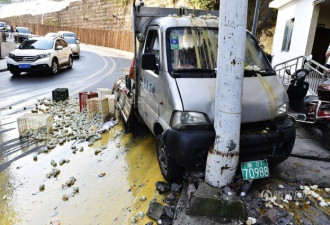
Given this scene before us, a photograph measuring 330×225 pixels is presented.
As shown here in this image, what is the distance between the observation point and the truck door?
4016 mm

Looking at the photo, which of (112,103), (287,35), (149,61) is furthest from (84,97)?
(287,35)

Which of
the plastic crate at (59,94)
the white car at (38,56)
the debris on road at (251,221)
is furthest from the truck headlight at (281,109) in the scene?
the white car at (38,56)

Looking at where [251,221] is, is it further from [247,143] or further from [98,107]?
[98,107]

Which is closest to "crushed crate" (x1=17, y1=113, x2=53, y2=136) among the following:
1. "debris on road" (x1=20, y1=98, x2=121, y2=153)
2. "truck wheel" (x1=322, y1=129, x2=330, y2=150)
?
"debris on road" (x1=20, y1=98, x2=121, y2=153)

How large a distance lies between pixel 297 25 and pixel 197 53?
9817 millimetres

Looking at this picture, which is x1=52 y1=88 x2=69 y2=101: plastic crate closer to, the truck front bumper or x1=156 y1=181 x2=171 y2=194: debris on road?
x1=156 y1=181 x2=171 y2=194: debris on road

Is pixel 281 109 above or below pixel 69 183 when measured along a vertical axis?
above

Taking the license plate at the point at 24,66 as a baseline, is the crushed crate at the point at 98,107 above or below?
below

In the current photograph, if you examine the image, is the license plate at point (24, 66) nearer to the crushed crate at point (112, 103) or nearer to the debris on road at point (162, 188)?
the crushed crate at point (112, 103)

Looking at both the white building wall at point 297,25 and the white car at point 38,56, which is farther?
the white car at point 38,56

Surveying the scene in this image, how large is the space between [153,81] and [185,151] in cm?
143

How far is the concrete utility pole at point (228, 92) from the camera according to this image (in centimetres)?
276

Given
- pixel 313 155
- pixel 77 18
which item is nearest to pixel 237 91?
pixel 313 155

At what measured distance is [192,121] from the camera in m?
3.16
